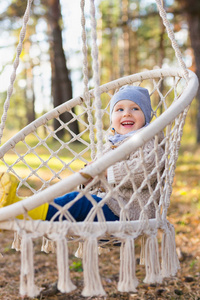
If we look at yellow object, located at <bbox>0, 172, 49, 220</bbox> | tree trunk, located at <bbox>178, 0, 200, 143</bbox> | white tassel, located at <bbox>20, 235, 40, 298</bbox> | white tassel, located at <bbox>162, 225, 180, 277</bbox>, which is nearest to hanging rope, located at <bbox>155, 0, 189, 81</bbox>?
white tassel, located at <bbox>162, 225, 180, 277</bbox>

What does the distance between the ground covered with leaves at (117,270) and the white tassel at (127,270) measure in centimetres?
33

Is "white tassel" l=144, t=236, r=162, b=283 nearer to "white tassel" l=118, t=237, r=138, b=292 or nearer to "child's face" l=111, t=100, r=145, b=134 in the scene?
"white tassel" l=118, t=237, r=138, b=292

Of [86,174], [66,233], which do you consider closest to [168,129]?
[86,174]

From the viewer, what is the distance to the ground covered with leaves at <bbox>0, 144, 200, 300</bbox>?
1955 millimetres

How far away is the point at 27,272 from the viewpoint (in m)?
1.08

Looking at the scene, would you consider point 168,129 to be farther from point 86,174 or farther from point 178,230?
point 178,230

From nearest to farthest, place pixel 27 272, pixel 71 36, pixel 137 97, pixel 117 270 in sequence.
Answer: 1. pixel 27 272
2. pixel 137 97
3. pixel 117 270
4. pixel 71 36

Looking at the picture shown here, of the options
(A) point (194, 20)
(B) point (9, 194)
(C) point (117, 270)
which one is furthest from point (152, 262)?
(A) point (194, 20)

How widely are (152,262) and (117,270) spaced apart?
114 centimetres

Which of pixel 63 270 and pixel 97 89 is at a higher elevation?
pixel 97 89

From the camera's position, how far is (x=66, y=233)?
3.68 ft

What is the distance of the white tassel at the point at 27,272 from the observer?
108cm

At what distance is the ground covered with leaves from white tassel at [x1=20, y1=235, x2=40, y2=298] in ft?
1.33

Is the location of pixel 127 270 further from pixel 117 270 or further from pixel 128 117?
pixel 117 270
